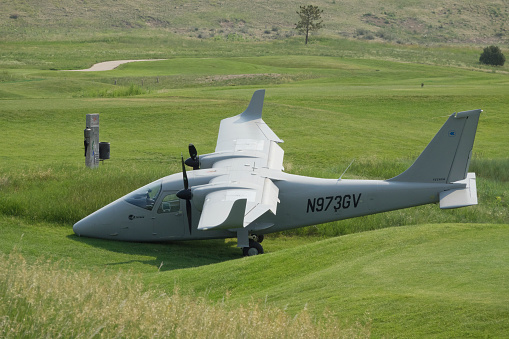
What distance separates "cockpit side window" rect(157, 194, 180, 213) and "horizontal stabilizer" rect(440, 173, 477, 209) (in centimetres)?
740

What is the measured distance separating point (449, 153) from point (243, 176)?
19.1 feet

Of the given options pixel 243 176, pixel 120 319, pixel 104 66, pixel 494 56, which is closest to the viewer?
pixel 120 319

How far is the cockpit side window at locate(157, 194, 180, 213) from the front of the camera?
18672mm

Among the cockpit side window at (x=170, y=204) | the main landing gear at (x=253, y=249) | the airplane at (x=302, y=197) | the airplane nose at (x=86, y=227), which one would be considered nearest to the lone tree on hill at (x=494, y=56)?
the airplane at (x=302, y=197)

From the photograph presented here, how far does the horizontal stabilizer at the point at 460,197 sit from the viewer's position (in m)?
18.0

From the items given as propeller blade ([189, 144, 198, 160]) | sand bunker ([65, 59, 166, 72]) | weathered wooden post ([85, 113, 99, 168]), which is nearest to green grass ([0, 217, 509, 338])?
propeller blade ([189, 144, 198, 160])

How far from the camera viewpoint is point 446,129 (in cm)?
1838

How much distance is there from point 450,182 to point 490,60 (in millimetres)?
97754

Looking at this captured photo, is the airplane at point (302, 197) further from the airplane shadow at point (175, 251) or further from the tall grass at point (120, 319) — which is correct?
the tall grass at point (120, 319)

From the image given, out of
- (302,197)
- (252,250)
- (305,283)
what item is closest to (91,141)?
(252,250)

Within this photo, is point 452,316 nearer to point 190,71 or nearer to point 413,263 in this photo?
point 413,263

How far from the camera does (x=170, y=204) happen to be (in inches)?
739

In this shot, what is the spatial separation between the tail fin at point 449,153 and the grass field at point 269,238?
1.83 m

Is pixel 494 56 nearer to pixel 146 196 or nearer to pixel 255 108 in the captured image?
pixel 255 108
